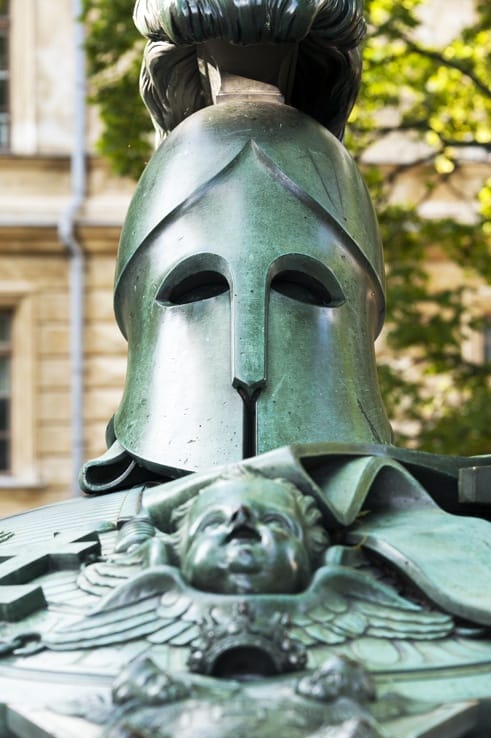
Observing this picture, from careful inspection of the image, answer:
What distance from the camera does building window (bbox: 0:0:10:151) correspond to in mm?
15883

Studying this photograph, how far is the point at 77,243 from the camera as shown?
15.3 metres

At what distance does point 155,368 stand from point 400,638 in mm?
976

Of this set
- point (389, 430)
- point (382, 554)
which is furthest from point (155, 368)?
point (382, 554)

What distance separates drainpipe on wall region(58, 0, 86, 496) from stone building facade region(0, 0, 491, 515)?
0.06ft

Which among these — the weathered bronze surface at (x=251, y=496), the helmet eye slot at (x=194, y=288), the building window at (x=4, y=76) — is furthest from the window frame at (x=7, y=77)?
the helmet eye slot at (x=194, y=288)

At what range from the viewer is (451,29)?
13680 mm

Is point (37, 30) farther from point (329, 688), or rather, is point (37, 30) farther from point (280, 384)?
point (329, 688)

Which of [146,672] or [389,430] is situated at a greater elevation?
[389,430]

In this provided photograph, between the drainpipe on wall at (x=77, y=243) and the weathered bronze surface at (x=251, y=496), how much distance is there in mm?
11655

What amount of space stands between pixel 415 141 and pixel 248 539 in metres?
8.06

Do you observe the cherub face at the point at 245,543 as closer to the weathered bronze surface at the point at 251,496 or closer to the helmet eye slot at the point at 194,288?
the weathered bronze surface at the point at 251,496

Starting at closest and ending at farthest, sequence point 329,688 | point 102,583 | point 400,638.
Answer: point 329,688, point 400,638, point 102,583

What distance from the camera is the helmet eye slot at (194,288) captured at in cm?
292

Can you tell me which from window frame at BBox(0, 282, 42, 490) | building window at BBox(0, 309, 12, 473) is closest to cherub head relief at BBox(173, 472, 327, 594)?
window frame at BBox(0, 282, 42, 490)
